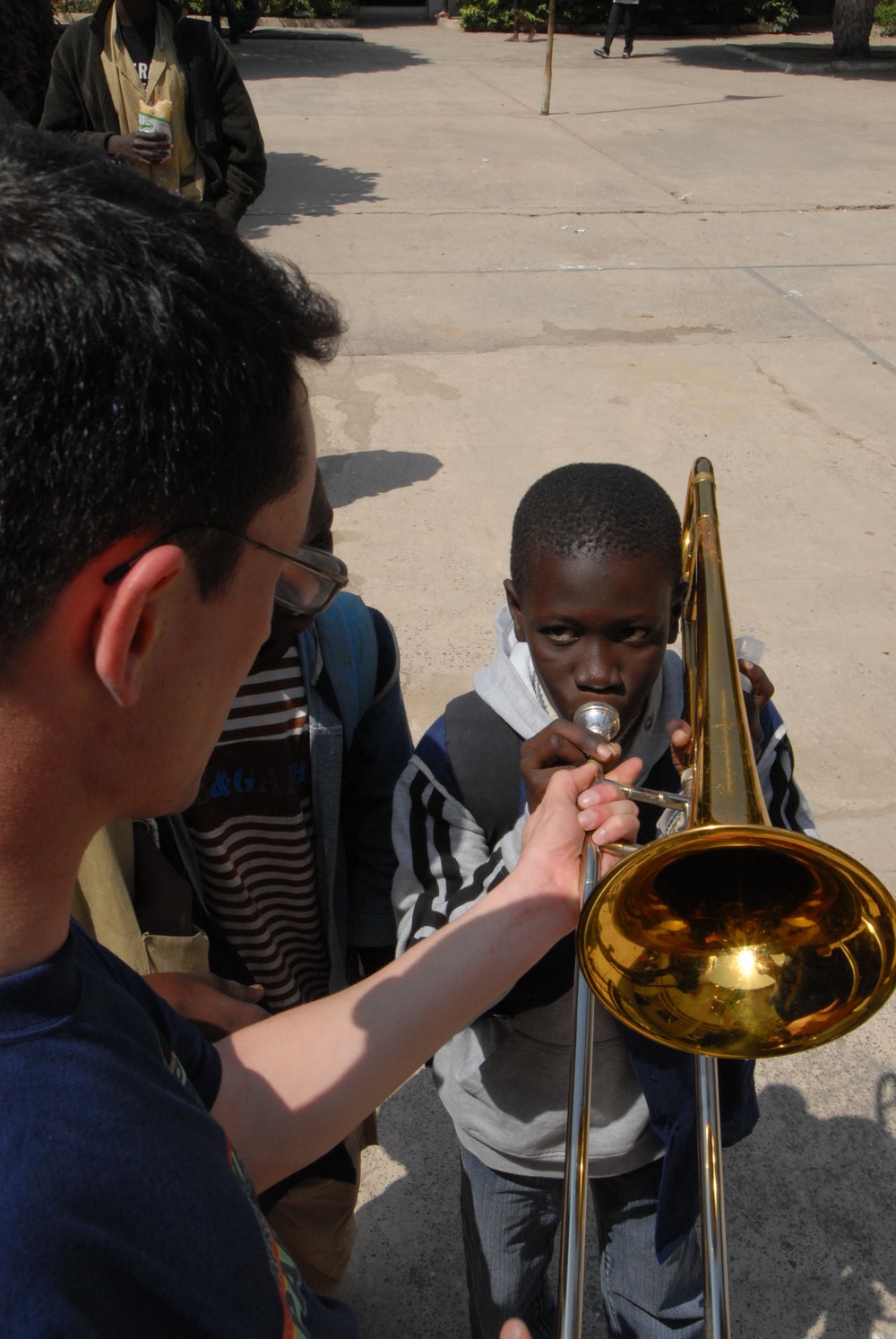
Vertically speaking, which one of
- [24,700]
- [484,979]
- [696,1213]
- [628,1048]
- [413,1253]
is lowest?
[413,1253]

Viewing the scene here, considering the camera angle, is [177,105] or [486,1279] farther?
[177,105]

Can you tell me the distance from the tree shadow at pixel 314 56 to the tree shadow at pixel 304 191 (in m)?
6.02

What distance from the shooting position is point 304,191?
10.1m

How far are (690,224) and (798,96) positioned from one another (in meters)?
7.93

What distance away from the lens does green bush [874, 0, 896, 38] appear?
21.2 m

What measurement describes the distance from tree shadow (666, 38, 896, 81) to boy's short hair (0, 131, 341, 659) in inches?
756

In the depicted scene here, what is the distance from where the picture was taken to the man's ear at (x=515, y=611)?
78.0 inches

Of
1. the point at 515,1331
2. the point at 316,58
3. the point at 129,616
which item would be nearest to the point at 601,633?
the point at 515,1331

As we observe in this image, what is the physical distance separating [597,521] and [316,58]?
19.6 meters

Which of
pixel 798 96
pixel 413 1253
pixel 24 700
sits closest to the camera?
pixel 24 700

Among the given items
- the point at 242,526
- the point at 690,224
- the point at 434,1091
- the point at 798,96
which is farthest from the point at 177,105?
the point at 798,96

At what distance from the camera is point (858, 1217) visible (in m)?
2.37

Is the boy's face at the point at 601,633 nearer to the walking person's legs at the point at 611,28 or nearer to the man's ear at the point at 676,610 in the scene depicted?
the man's ear at the point at 676,610

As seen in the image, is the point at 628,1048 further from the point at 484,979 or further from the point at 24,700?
the point at 24,700
